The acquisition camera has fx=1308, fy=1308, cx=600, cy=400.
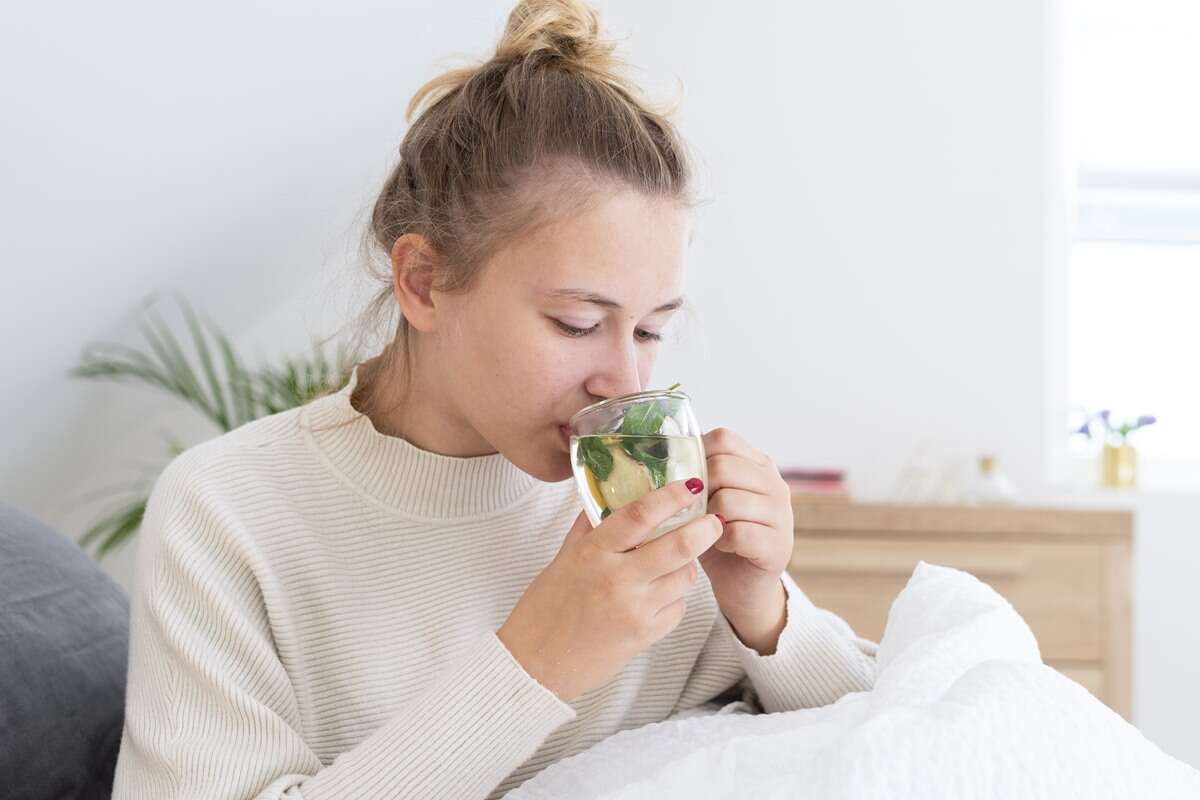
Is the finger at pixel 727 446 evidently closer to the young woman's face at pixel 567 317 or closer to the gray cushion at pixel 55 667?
the young woman's face at pixel 567 317

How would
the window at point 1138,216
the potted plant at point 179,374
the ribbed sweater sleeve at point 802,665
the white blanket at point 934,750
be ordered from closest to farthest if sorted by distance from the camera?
the white blanket at point 934,750
the ribbed sweater sleeve at point 802,665
the potted plant at point 179,374
the window at point 1138,216

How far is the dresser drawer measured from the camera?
3037 millimetres

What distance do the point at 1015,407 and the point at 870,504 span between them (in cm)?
87

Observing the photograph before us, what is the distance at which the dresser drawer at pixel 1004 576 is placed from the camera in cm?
304

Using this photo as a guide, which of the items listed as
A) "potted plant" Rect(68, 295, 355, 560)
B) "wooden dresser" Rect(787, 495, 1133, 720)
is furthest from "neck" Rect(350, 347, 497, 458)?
"wooden dresser" Rect(787, 495, 1133, 720)

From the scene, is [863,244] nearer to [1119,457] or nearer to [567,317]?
[1119,457]

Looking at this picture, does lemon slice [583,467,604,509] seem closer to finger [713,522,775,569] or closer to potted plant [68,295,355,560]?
finger [713,522,775,569]

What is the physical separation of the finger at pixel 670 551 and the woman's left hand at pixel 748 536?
103 millimetres

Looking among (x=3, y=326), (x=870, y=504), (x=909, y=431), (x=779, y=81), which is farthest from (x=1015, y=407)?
(x=3, y=326)

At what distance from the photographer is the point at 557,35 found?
49.8 inches

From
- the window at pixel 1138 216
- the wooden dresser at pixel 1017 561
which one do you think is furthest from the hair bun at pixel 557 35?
the window at pixel 1138 216

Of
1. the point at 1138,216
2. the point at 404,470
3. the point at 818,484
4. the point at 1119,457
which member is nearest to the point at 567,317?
the point at 404,470

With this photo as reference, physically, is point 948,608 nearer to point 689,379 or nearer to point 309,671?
point 309,671

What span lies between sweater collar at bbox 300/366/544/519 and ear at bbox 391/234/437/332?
0.40 ft
